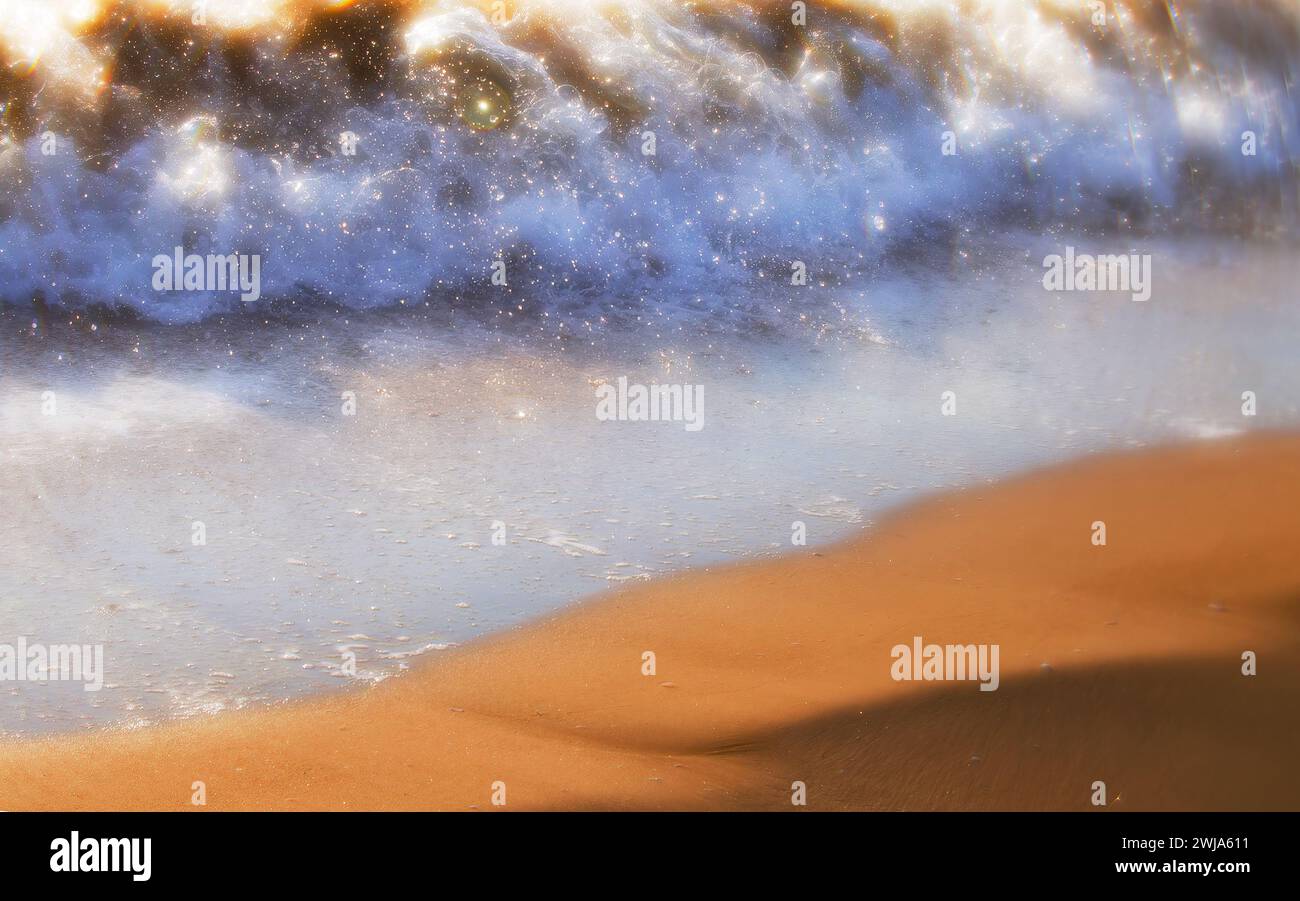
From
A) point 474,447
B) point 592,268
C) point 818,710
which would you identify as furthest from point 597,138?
point 818,710

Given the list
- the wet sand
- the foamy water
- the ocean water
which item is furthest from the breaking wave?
the wet sand

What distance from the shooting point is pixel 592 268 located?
1045 cm

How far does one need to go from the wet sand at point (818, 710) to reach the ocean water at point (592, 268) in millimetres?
784

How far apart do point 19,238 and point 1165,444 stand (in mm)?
9970

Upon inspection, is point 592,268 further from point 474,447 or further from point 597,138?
point 474,447

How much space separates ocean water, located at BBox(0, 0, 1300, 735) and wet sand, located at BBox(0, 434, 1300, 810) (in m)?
0.78

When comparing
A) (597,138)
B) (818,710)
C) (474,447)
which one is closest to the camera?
(818,710)

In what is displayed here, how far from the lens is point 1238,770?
139 inches

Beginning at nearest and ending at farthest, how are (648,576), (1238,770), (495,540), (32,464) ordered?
(1238,770) < (648,576) < (495,540) < (32,464)

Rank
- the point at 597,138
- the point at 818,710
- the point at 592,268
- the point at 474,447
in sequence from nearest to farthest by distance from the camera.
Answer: the point at 818,710 < the point at 474,447 < the point at 592,268 < the point at 597,138

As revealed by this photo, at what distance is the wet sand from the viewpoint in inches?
139

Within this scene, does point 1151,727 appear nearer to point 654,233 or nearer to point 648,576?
point 648,576

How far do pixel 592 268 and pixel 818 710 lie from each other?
23.6ft

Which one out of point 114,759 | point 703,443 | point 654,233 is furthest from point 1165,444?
point 114,759
